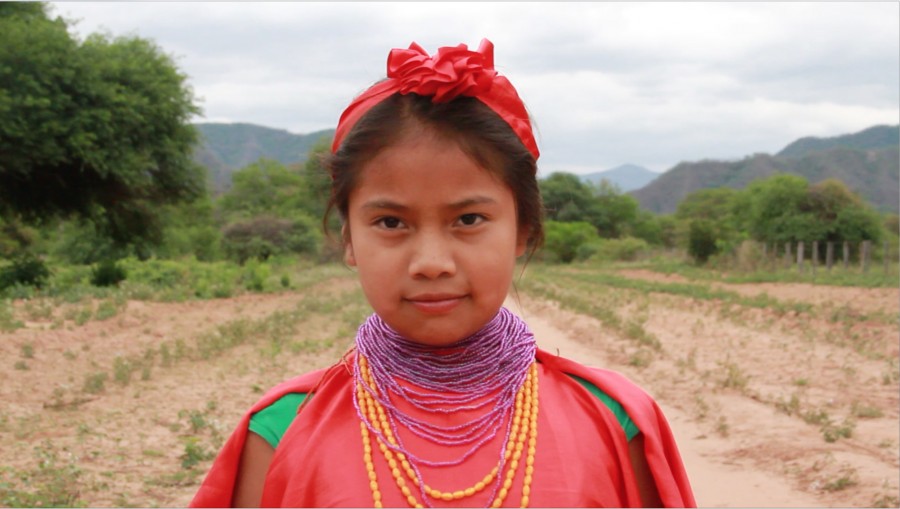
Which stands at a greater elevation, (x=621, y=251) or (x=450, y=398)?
(x=450, y=398)

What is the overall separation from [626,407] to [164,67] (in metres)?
18.8

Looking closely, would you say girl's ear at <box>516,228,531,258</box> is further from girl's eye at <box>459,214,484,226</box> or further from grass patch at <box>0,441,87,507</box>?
grass patch at <box>0,441,87,507</box>

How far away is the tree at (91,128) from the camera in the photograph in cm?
1477

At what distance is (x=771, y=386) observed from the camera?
9102 mm

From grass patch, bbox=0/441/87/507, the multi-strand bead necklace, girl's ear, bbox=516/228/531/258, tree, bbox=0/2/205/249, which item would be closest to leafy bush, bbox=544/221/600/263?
tree, bbox=0/2/205/249

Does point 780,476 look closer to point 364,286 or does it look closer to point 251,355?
point 364,286

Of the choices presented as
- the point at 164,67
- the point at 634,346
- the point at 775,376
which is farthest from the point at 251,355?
the point at 164,67

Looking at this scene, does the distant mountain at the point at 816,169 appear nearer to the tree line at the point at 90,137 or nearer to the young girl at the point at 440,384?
the tree line at the point at 90,137

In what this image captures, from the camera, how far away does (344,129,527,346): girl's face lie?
5.46ft

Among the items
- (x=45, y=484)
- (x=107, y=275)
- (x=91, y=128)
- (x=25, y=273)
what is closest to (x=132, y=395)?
(x=45, y=484)

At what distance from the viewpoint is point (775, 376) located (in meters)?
9.69

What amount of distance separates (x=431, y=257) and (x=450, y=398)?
1.03 feet

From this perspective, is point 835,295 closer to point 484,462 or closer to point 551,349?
point 551,349

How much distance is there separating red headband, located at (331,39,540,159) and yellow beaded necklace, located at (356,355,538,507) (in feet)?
1.73
